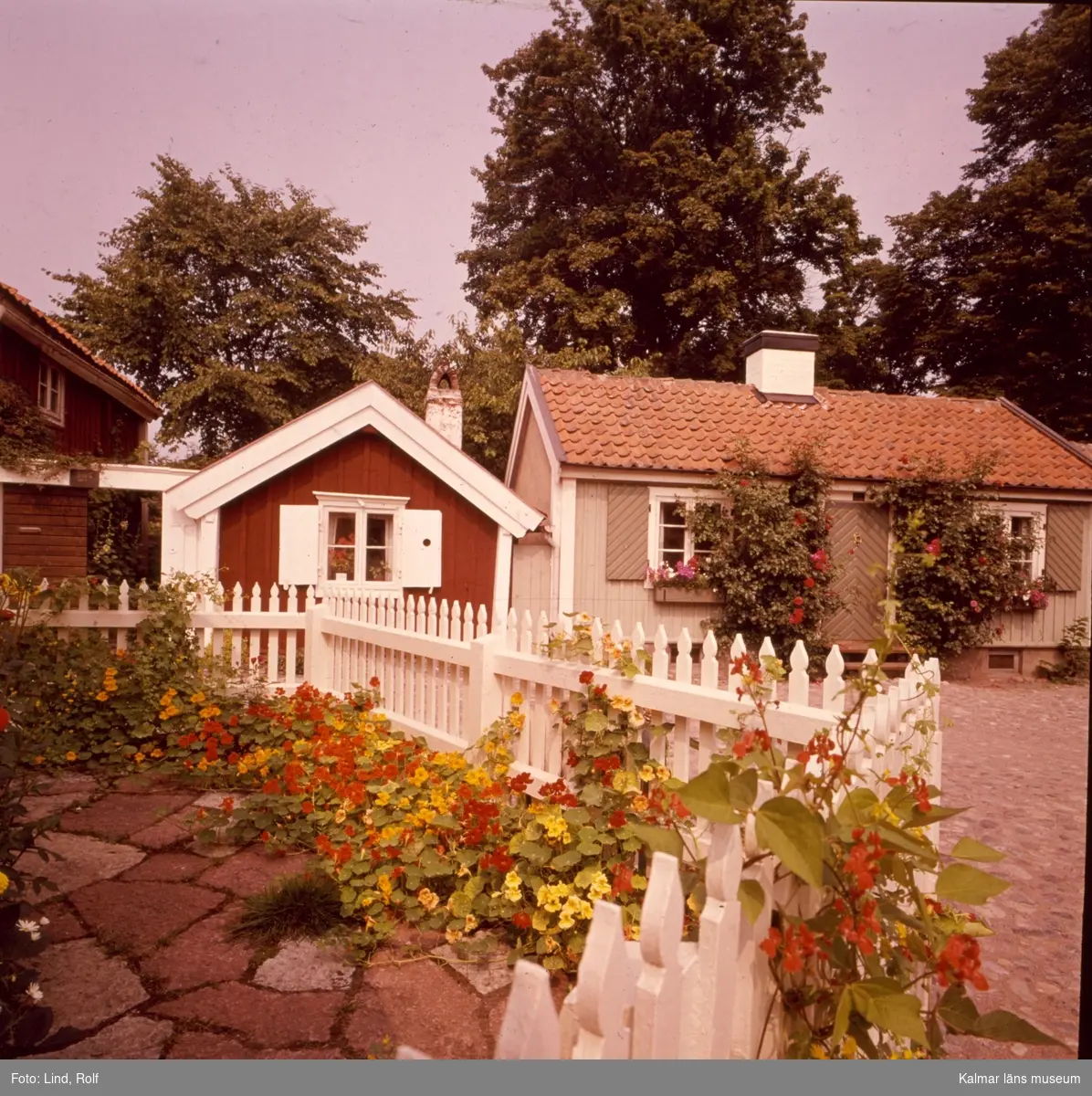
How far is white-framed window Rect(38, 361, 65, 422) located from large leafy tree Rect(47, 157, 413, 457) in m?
0.41

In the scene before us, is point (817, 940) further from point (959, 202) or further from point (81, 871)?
point (81, 871)

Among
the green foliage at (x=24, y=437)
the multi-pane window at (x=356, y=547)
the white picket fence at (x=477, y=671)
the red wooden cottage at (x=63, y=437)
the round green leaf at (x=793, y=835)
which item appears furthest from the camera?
the multi-pane window at (x=356, y=547)

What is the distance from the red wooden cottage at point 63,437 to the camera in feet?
13.9

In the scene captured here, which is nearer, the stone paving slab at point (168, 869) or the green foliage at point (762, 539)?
the stone paving slab at point (168, 869)

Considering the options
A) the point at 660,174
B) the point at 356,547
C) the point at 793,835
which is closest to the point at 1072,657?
the point at 793,835

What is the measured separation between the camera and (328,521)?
7.50 metres

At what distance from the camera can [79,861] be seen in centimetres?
313

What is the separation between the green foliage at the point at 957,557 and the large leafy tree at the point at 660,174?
11.1 feet

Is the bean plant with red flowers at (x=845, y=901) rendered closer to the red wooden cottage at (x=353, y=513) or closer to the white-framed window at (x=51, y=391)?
the white-framed window at (x=51, y=391)

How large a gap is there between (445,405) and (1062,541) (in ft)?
22.6

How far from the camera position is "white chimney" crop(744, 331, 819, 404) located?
5725 mm

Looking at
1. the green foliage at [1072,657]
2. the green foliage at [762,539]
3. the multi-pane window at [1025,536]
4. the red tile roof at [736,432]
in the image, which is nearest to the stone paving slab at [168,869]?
the green foliage at [1072,657]
